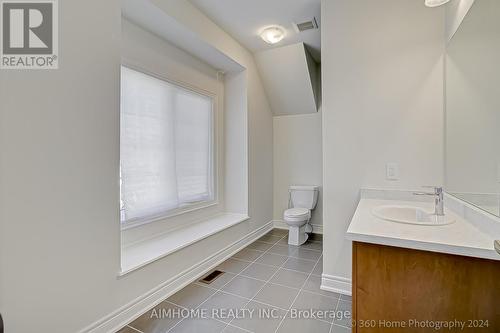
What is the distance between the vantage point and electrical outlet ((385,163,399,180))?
1.88 meters

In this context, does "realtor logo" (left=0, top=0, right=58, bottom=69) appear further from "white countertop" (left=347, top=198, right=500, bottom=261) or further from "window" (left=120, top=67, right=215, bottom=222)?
"white countertop" (left=347, top=198, right=500, bottom=261)

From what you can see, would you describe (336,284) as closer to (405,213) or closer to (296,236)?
(405,213)

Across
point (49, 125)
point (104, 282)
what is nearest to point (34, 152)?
point (49, 125)

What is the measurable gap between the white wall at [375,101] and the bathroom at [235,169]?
1cm

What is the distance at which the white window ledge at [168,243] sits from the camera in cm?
178

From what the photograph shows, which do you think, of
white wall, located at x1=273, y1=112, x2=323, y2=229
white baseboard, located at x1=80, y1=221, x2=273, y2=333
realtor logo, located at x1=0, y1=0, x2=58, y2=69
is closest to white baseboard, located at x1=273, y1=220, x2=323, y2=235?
white wall, located at x1=273, y1=112, x2=323, y2=229

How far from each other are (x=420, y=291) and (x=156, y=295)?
179 centimetres

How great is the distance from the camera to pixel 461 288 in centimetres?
95

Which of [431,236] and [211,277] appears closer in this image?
[431,236]

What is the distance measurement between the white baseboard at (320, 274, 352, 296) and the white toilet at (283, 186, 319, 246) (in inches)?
40.3

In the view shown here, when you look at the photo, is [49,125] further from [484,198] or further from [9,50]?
[484,198]

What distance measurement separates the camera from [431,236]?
40.4 inches

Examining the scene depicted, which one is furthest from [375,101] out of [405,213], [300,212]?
[300,212]

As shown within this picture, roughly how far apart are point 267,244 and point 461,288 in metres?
2.40
